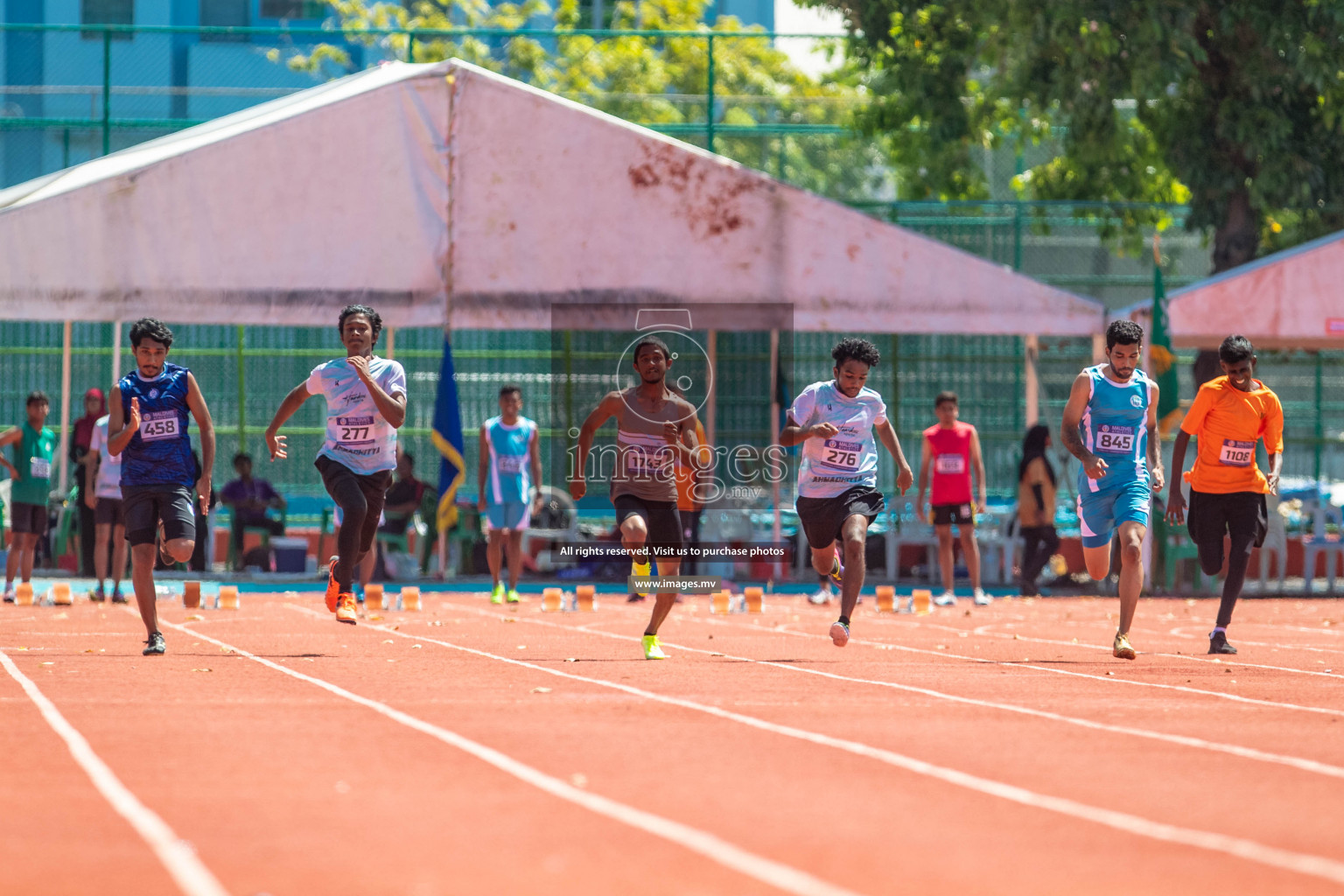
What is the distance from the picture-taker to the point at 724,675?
10.7 m

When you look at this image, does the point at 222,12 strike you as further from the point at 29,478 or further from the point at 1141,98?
the point at 29,478

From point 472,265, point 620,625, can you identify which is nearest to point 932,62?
point 472,265

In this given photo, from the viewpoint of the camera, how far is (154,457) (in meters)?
11.3

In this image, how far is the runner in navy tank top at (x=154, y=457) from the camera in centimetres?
1125

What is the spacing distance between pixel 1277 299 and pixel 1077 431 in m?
8.70

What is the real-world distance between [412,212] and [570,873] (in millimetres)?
13870

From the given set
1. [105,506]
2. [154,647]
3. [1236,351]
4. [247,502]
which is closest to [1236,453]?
[1236,351]

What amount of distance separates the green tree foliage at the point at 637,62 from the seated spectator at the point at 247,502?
13.7m

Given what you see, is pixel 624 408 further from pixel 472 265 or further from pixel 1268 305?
pixel 1268 305

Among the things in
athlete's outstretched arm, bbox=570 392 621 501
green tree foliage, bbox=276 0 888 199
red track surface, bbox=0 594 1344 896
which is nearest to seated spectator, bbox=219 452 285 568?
red track surface, bbox=0 594 1344 896

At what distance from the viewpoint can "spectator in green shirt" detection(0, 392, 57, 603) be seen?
56.2ft

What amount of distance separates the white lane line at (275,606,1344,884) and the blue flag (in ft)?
30.5

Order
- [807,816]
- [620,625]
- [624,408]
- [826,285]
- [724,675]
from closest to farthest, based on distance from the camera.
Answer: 1. [807,816]
2. [724,675]
3. [624,408]
4. [620,625]
5. [826,285]

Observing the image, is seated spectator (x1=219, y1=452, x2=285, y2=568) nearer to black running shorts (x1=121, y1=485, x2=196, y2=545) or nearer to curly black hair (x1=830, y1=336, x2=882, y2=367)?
black running shorts (x1=121, y1=485, x2=196, y2=545)
